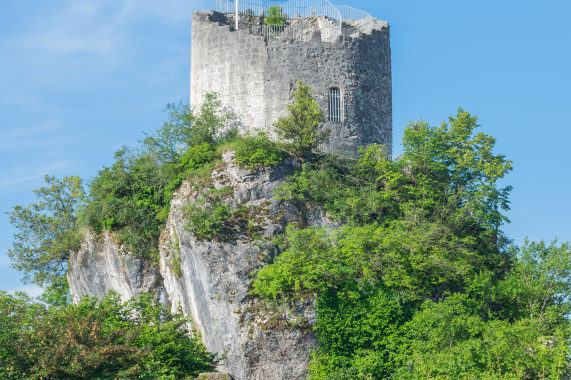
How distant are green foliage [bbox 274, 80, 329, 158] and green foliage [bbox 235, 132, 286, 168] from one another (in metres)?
0.74

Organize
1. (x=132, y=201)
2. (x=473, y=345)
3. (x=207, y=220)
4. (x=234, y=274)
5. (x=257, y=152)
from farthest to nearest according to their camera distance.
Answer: (x=132, y=201)
(x=257, y=152)
(x=207, y=220)
(x=234, y=274)
(x=473, y=345)

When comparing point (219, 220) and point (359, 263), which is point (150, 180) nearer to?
point (219, 220)

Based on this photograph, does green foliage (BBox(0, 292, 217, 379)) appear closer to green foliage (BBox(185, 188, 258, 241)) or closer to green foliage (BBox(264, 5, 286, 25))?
green foliage (BBox(185, 188, 258, 241))

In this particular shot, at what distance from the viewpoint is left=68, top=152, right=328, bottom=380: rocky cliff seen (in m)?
30.0

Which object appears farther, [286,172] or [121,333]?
[286,172]

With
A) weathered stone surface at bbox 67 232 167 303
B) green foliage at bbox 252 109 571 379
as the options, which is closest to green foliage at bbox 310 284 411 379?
green foliage at bbox 252 109 571 379

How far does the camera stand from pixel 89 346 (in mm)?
25797

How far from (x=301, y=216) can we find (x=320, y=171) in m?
2.13

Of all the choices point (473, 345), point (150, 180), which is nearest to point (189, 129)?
point (150, 180)

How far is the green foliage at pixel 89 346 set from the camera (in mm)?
24719

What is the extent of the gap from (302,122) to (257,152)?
82.4 inches

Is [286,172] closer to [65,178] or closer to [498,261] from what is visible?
[498,261]

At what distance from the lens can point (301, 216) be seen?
33312 millimetres

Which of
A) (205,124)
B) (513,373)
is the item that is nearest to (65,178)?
(205,124)
